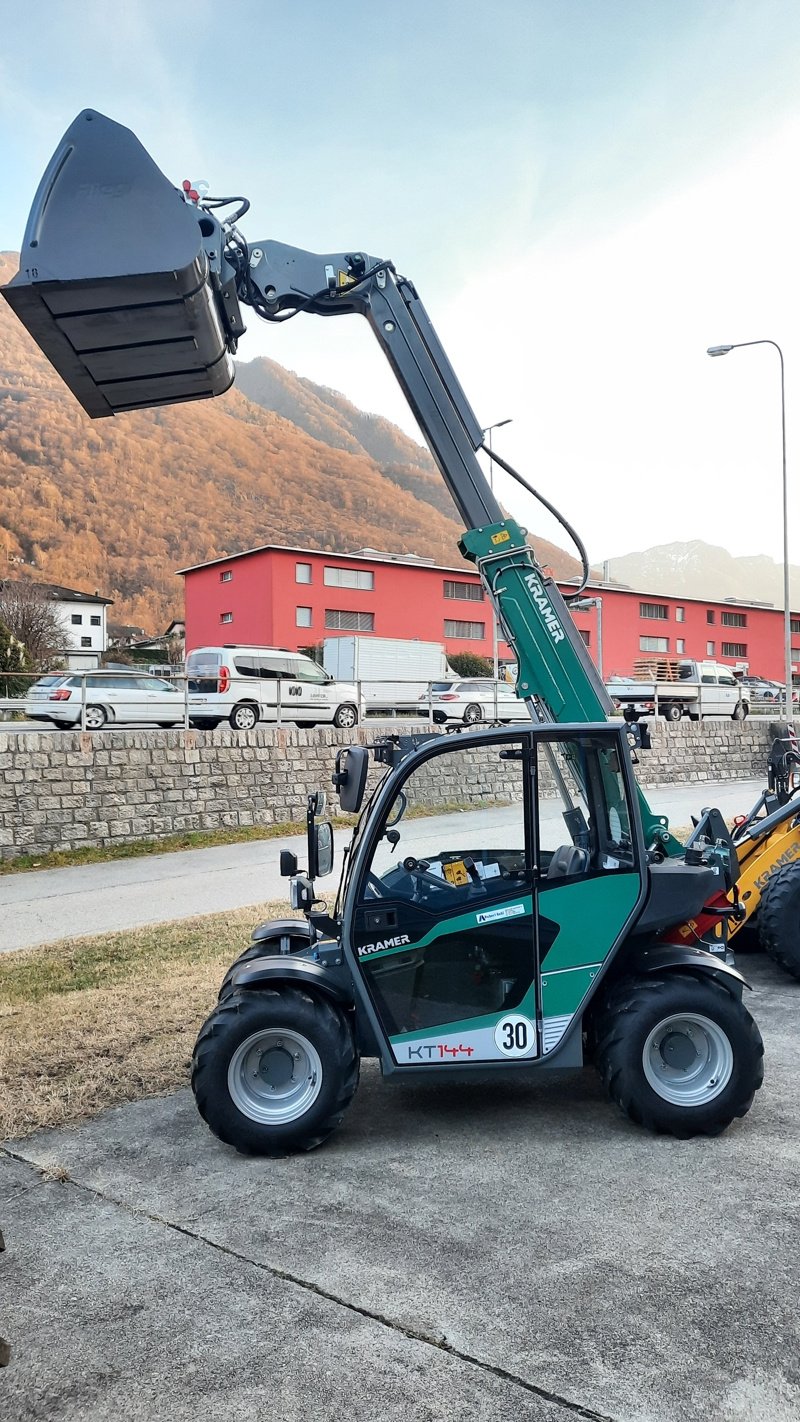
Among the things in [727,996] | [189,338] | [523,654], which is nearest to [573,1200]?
[727,996]

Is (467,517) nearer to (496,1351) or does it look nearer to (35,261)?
(35,261)

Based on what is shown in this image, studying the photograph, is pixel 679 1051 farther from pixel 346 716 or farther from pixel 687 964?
pixel 346 716

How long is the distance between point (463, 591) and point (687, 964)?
42.3m

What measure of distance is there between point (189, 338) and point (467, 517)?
6.01ft

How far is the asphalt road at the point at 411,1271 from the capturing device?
2.84 m

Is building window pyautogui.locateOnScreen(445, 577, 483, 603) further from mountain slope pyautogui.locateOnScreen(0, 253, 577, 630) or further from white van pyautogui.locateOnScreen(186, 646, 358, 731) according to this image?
mountain slope pyautogui.locateOnScreen(0, 253, 577, 630)

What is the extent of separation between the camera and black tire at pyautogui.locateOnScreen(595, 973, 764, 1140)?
4531 millimetres

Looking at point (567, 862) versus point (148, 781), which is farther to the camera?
point (148, 781)

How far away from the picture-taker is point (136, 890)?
39.6 ft

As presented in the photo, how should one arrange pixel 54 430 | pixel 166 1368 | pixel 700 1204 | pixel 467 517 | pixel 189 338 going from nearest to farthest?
pixel 166 1368, pixel 700 1204, pixel 189 338, pixel 467 517, pixel 54 430

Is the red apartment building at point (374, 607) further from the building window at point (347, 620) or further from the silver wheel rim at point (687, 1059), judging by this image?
the silver wheel rim at point (687, 1059)

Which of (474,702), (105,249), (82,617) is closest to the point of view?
(105,249)

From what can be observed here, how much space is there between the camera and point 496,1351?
3.01 metres

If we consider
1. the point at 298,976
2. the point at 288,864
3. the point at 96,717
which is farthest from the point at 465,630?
the point at 298,976
